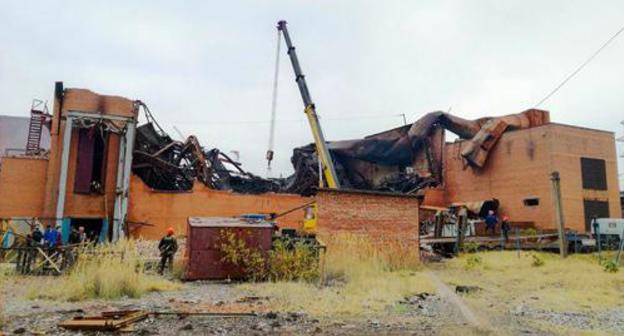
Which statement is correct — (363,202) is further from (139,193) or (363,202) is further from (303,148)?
(303,148)

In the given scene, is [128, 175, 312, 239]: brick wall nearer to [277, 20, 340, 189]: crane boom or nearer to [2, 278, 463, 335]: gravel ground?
[277, 20, 340, 189]: crane boom

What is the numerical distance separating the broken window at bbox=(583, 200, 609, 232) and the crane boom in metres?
13.2

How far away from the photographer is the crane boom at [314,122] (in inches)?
1007

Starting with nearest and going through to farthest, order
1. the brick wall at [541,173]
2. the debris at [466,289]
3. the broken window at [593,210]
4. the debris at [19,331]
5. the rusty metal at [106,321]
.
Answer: the debris at [19,331]
the rusty metal at [106,321]
the debris at [466,289]
the brick wall at [541,173]
the broken window at [593,210]

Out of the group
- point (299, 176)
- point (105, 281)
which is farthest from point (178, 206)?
point (105, 281)

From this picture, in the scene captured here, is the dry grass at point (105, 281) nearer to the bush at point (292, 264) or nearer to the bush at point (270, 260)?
the bush at point (270, 260)

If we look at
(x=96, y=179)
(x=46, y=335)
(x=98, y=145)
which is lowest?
(x=46, y=335)

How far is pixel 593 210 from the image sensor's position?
24516 mm

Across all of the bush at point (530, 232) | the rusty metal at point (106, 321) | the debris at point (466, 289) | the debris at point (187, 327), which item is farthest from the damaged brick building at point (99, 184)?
the debris at point (187, 327)

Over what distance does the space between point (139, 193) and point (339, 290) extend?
1418cm

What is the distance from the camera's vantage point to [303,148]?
31.3 m

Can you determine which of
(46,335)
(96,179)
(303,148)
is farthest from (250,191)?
(46,335)

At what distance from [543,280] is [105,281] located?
11.4 meters

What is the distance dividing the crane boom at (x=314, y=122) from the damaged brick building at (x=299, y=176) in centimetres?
151
